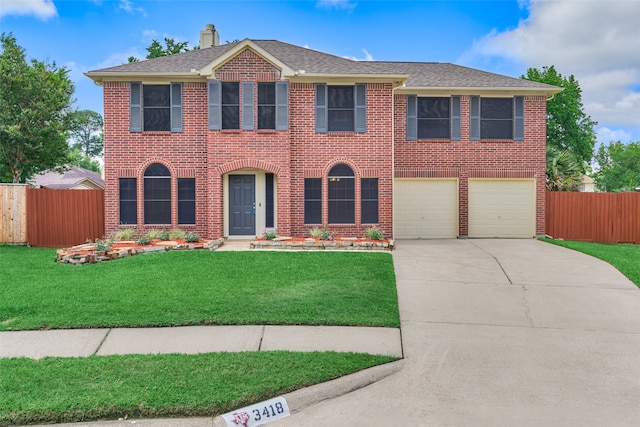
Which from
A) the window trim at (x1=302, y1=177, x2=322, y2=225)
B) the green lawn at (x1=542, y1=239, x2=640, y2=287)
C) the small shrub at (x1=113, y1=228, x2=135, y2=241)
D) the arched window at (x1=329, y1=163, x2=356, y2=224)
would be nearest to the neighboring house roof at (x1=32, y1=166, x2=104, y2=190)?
the small shrub at (x1=113, y1=228, x2=135, y2=241)

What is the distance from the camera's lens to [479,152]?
17.0 meters

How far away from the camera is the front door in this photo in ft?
50.5

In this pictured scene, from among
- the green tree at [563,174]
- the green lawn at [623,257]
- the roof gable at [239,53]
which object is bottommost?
the green lawn at [623,257]

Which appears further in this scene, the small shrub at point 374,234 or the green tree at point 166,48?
the green tree at point 166,48

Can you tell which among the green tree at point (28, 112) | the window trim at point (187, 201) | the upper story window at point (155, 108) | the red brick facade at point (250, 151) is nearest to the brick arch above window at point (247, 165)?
the red brick facade at point (250, 151)

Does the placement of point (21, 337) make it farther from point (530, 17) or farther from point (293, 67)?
point (530, 17)

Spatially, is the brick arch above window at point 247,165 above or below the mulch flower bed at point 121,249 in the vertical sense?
above

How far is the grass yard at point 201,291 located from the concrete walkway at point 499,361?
0.63 metres

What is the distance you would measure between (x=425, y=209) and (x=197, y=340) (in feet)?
41.2

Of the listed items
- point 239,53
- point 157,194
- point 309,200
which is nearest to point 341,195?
point 309,200

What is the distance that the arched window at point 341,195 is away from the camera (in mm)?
15406

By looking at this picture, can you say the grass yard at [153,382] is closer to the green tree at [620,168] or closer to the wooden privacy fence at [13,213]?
the wooden privacy fence at [13,213]

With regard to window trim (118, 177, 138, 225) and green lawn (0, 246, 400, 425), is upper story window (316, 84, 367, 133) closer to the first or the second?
green lawn (0, 246, 400, 425)

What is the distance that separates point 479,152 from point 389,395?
46.0 feet
